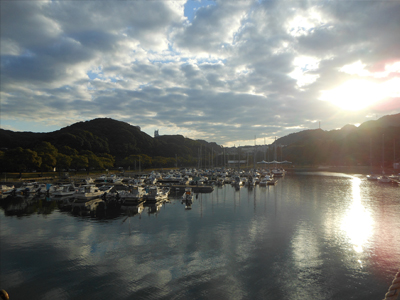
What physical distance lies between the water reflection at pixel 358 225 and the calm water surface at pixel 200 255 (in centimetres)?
11

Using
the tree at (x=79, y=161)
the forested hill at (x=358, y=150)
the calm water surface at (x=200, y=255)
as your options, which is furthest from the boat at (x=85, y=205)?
the forested hill at (x=358, y=150)

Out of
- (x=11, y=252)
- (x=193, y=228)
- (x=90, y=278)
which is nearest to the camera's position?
(x=90, y=278)

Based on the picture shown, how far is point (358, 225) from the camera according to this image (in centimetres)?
2784

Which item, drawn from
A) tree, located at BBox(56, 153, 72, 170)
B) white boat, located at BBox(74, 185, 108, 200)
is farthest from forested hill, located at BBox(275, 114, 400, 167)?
tree, located at BBox(56, 153, 72, 170)

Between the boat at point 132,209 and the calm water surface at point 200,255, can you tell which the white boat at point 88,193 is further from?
the calm water surface at point 200,255

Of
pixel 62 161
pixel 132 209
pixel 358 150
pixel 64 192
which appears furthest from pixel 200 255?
pixel 358 150

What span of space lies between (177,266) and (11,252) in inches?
548

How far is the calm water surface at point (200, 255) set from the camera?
46.8 feet

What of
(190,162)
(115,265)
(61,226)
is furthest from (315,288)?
(190,162)

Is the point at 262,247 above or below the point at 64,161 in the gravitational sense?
below

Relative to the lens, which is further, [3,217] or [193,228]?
[3,217]

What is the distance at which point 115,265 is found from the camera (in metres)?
17.0

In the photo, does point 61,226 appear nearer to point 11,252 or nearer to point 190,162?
point 11,252

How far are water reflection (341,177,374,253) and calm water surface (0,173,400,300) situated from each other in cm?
11
